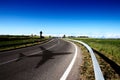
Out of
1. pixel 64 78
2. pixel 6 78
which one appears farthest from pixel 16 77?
pixel 64 78

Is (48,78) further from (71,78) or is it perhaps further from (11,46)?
(11,46)

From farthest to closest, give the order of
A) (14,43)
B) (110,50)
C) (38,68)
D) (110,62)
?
(14,43) → (110,50) → (110,62) → (38,68)

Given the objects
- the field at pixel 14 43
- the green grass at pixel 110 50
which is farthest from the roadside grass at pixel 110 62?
the field at pixel 14 43

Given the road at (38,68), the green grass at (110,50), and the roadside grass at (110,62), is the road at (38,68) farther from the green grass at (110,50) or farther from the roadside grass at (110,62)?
the green grass at (110,50)

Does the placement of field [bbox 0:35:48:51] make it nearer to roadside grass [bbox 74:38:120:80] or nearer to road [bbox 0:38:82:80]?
road [bbox 0:38:82:80]

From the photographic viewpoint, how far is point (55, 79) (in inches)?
251

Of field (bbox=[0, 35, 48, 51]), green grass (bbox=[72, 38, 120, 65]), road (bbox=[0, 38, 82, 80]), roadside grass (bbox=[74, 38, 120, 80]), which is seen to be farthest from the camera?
field (bbox=[0, 35, 48, 51])

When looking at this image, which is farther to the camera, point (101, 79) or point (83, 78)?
point (83, 78)

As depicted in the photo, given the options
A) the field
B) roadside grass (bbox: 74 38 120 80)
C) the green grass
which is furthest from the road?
the field

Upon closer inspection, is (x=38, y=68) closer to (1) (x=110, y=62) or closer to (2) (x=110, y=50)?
(1) (x=110, y=62)

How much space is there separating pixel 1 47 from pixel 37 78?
17.2 meters

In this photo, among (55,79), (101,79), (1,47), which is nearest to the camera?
(101,79)

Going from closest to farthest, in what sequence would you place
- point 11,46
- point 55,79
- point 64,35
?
point 55,79
point 11,46
point 64,35

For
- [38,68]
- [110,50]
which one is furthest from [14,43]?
[38,68]
